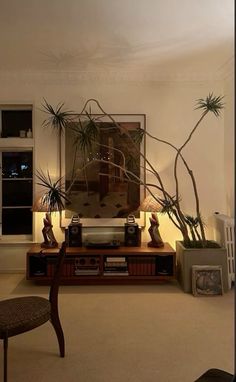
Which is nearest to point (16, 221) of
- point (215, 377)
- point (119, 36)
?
point (119, 36)

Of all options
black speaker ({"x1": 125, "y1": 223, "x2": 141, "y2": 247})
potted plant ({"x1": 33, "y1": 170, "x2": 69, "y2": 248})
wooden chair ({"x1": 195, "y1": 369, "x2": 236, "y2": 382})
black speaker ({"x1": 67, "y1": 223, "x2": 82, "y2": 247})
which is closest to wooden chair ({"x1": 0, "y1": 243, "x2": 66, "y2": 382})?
wooden chair ({"x1": 195, "y1": 369, "x2": 236, "y2": 382})

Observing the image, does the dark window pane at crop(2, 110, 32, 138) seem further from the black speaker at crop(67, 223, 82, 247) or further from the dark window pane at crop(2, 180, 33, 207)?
the black speaker at crop(67, 223, 82, 247)

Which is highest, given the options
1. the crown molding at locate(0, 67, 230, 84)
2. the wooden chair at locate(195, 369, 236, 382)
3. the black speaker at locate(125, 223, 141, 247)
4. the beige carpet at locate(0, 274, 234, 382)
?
the crown molding at locate(0, 67, 230, 84)

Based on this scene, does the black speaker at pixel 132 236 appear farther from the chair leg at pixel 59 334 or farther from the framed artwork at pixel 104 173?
the chair leg at pixel 59 334

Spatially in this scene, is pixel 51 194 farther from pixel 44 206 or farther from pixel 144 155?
pixel 144 155

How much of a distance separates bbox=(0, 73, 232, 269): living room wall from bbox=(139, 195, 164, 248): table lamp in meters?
0.32

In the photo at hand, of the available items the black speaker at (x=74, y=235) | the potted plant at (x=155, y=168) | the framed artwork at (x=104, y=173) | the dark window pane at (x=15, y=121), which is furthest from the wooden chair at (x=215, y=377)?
the dark window pane at (x=15, y=121)

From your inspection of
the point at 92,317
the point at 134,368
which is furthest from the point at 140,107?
the point at 134,368

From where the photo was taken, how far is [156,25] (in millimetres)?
3268

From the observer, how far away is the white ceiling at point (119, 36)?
2.92 meters

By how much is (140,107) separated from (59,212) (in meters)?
1.91

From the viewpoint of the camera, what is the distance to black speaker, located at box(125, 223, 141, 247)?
4523mm

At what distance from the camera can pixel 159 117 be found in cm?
480

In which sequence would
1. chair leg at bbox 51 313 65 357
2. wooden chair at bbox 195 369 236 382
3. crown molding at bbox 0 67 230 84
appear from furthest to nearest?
crown molding at bbox 0 67 230 84 → chair leg at bbox 51 313 65 357 → wooden chair at bbox 195 369 236 382
